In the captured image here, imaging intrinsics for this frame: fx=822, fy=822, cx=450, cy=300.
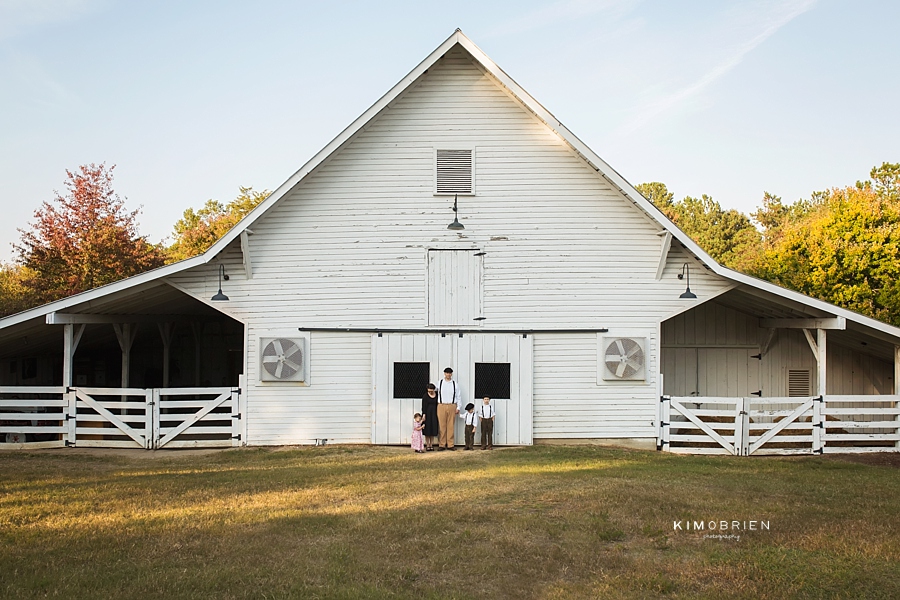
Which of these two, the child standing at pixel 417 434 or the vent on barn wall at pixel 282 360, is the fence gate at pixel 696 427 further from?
the vent on barn wall at pixel 282 360

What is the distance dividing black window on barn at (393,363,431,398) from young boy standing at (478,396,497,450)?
4.33 feet

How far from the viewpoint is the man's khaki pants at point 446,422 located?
16.5m

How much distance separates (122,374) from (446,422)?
31.7 ft

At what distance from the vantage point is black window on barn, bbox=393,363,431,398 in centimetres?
1689

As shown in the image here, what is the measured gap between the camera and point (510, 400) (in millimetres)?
16859

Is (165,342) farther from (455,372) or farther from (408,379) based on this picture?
(455,372)

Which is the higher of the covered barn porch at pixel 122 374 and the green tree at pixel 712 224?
the green tree at pixel 712 224

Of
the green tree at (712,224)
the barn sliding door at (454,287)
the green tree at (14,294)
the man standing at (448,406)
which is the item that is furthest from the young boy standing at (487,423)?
the green tree at (712,224)

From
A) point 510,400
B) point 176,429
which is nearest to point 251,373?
point 176,429

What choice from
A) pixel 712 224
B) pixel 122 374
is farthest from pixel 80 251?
pixel 712 224

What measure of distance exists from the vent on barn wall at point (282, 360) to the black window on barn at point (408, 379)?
191cm

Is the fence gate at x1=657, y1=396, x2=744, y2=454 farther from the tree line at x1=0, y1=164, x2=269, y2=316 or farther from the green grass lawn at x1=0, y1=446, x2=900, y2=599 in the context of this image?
the tree line at x1=0, y1=164, x2=269, y2=316

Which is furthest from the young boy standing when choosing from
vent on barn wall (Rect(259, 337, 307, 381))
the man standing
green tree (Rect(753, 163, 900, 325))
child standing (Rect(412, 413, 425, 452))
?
green tree (Rect(753, 163, 900, 325))

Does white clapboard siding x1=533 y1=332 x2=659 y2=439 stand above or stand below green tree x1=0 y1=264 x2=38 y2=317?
below
